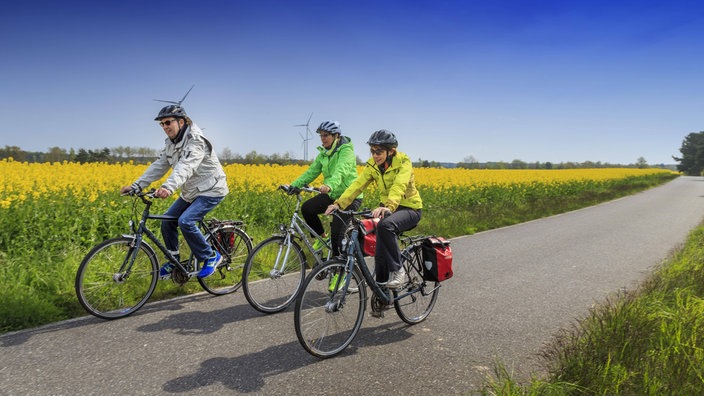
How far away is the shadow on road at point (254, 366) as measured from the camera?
3.50 metres

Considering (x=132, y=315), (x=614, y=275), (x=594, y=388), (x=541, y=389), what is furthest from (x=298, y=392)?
(x=614, y=275)

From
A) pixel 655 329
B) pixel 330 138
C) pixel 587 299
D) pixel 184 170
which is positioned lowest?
pixel 587 299

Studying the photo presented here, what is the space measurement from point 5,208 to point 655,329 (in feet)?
28.0

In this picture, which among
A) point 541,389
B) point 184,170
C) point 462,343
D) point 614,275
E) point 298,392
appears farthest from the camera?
point 614,275

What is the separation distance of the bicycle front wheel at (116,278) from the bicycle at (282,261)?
120cm

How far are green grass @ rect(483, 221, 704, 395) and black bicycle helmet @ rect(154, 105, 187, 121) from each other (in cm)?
419

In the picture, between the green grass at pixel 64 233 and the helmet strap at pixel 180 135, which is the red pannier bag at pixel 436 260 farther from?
the helmet strap at pixel 180 135

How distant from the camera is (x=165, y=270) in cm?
543

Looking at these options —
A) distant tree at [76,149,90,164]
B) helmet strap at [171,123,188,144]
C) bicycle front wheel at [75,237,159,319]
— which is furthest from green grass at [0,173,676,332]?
distant tree at [76,149,90,164]

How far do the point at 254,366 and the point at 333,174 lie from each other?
2.83m

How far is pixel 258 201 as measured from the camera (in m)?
10.7

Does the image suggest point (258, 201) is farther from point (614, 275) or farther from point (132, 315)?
point (614, 275)

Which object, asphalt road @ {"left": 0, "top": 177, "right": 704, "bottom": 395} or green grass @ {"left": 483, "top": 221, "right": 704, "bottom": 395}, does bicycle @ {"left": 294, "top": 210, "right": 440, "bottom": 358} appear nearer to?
asphalt road @ {"left": 0, "top": 177, "right": 704, "bottom": 395}

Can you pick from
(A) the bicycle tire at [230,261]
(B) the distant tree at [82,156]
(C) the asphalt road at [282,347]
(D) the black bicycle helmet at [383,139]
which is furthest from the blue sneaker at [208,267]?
(B) the distant tree at [82,156]
